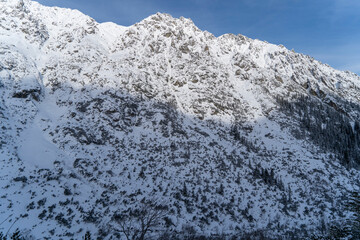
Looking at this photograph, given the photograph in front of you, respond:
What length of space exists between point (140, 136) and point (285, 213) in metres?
26.3

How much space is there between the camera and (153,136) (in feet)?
120

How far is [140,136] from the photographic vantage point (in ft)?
118

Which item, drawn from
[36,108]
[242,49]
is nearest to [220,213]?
[36,108]

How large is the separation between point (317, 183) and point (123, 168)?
33.5m

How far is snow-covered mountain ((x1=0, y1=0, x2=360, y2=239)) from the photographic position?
23.4m

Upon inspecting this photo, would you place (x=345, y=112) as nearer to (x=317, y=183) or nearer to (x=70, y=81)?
(x=317, y=183)

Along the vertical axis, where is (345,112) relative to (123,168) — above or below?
above

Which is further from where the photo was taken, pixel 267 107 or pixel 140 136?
pixel 267 107

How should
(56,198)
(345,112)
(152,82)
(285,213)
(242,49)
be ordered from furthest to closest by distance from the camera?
1. (242,49)
2. (345,112)
3. (152,82)
4. (285,213)
5. (56,198)

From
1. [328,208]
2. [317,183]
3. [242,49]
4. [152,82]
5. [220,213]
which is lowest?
[220,213]

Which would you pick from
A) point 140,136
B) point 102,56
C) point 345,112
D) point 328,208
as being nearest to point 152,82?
point 102,56

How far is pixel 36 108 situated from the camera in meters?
33.7

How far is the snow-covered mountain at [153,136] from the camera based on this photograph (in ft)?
76.7

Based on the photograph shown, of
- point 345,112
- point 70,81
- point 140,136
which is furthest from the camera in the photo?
point 345,112
